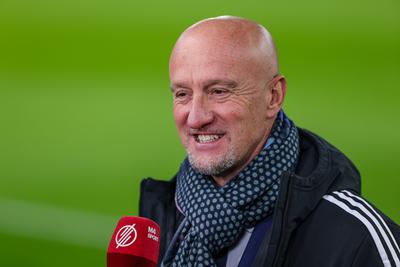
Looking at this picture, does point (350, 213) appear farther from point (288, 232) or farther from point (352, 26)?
point (352, 26)

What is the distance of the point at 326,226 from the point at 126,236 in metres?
0.33

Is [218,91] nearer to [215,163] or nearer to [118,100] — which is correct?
[215,163]

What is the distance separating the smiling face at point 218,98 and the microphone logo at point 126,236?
25cm

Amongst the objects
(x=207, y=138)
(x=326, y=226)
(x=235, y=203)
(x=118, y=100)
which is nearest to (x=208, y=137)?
(x=207, y=138)

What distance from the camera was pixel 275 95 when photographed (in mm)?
1253

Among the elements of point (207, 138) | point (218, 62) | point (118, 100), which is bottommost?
point (118, 100)

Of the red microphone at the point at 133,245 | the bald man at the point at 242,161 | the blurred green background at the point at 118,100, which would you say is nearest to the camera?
the red microphone at the point at 133,245

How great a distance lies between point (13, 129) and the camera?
2123mm

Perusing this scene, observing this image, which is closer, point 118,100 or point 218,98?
point 218,98

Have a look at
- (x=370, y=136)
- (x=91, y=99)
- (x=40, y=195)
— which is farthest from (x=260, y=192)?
(x=40, y=195)

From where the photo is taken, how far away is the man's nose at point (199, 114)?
1.17 metres

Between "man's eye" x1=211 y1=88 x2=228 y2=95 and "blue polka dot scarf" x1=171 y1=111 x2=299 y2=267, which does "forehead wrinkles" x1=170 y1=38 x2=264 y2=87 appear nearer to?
"man's eye" x1=211 y1=88 x2=228 y2=95

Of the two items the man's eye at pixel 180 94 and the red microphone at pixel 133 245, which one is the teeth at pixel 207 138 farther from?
the red microphone at pixel 133 245

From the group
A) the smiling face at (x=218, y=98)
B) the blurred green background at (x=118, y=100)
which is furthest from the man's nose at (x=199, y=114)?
the blurred green background at (x=118, y=100)
